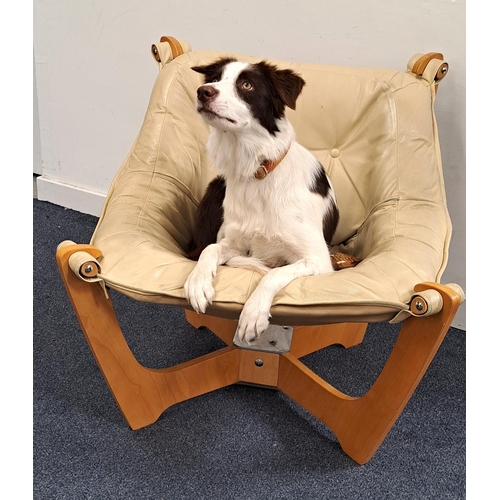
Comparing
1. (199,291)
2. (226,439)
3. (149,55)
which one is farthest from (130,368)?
(149,55)

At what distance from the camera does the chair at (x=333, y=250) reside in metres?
1.48

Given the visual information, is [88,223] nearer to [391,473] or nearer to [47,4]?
[47,4]

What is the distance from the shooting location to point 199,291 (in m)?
1.45

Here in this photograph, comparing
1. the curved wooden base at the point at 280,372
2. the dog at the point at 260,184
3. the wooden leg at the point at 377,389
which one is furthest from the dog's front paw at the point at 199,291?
the wooden leg at the point at 377,389

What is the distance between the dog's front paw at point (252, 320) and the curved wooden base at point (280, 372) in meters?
0.43

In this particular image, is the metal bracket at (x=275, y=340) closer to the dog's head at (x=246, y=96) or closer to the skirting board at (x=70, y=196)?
the dog's head at (x=246, y=96)

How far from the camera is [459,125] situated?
2.28 m

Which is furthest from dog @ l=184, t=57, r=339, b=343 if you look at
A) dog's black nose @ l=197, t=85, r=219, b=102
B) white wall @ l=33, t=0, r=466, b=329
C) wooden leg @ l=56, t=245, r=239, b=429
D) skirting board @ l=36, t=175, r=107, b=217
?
skirting board @ l=36, t=175, r=107, b=217

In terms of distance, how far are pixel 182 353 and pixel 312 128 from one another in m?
1.11

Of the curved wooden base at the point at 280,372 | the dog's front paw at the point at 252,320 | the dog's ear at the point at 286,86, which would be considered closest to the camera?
the dog's front paw at the point at 252,320

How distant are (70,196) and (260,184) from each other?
2191mm

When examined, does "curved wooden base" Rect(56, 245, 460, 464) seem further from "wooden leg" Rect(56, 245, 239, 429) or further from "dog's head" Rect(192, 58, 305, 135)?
"dog's head" Rect(192, 58, 305, 135)

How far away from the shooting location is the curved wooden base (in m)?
1.54

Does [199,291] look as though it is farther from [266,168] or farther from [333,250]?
[333,250]
